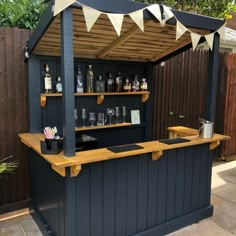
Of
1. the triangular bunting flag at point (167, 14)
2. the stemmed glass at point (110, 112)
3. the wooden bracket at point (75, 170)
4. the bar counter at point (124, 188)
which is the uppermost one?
the triangular bunting flag at point (167, 14)

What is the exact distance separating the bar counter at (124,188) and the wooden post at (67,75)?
0.58 ft

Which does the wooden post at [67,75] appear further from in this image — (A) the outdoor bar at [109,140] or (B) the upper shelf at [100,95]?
(B) the upper shelf at [100,95]

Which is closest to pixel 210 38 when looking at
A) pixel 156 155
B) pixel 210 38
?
pixel 210 38

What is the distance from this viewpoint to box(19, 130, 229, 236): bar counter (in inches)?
80.3

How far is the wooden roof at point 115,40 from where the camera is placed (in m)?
2.22

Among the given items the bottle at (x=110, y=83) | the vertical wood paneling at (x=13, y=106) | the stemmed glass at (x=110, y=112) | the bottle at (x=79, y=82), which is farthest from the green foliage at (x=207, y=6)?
the vertical wood paneling at (x=13, y=106)

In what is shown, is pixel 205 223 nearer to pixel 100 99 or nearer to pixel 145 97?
pixel 145 97

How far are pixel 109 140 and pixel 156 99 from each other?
3.35ft

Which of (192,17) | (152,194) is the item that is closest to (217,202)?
(152,194)

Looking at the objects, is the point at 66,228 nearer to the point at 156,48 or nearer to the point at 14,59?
the point at 14,59

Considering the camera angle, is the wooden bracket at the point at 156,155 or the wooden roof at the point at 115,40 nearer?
the wooden roof at the point at 115,40

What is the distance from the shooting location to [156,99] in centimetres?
394

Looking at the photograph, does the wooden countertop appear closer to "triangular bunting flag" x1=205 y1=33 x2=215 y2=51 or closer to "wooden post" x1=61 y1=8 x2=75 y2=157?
"wooden post" x1=61 y1=8 x2=75 y2=157

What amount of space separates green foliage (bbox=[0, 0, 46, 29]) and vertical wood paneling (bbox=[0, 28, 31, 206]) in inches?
13.4
